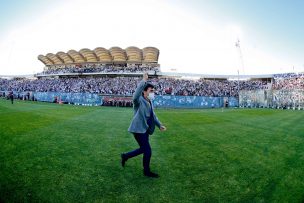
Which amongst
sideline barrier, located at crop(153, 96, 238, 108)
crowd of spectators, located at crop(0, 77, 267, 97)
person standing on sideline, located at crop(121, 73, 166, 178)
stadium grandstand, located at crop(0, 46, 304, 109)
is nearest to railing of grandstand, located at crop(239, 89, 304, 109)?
stadium grandstand, located at crop(0, 46, 304, 109)

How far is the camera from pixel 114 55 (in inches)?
3095

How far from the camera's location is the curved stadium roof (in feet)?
251

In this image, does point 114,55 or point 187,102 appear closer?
point 187,102

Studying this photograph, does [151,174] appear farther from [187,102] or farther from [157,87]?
[157,87]

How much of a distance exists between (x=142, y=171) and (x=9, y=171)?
115 inches

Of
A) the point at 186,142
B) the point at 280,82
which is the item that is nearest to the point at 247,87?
the point at 280,82

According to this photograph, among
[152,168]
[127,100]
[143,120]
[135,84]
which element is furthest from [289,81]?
[143,120]

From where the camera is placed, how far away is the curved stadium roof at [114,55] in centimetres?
7650

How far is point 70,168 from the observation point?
6.32 meters

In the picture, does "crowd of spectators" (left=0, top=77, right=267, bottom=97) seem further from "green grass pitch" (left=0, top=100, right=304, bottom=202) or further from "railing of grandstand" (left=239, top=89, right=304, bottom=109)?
"green grass pitch" (left=0, top=100, right=304, bottom=202)

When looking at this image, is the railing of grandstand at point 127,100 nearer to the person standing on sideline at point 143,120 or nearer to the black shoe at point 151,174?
the person standing on sideline at point 143,120

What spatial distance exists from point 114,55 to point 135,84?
2820 centimetres

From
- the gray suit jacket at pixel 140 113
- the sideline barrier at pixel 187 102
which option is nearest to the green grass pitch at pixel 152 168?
the gray suit jacket at pixel 140 113

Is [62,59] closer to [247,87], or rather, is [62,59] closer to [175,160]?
[247,87]
